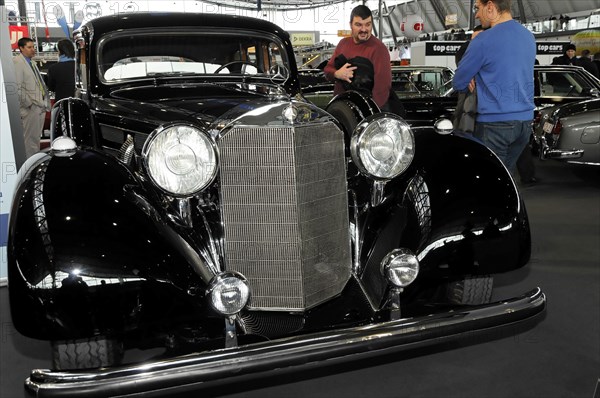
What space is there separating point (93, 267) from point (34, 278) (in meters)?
0.17

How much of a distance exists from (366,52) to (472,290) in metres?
2.43

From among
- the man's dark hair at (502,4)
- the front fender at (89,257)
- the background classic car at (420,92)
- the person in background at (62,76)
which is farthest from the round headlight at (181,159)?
the person in background at (62,76)

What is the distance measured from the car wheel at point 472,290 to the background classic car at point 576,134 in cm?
405

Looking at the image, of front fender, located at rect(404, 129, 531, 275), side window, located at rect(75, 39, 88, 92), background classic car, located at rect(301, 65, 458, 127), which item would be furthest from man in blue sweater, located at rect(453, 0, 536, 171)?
background classic car, located at rect(301, 65, 458, 127)

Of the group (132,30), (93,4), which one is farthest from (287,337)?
(93,4)

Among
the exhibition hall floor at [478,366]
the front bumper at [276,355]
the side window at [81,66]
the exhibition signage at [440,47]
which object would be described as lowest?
the exhibition hall floor at [478,366]

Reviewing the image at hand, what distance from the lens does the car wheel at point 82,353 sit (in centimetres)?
189

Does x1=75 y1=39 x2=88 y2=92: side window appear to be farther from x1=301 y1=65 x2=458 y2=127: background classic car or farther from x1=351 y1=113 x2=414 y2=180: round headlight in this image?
x1=301 y1=65 x2=458 y2=127: background classic car

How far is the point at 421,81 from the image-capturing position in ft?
27.8

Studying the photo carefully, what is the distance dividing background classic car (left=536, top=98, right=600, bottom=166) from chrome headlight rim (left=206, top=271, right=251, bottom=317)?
5.11 m

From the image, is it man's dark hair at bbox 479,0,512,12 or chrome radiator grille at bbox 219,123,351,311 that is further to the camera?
man's dark hair at bbox 479,0,512,12

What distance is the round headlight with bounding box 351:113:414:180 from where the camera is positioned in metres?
2.21

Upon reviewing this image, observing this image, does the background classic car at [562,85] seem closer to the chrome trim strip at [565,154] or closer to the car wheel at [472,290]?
the chrome trim strip at [565,154]

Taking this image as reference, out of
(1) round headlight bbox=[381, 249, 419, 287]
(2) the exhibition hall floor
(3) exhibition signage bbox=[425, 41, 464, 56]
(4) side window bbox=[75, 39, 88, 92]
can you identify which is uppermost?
(3) exhibition signage bbox=[425, 41, 464, 56]
